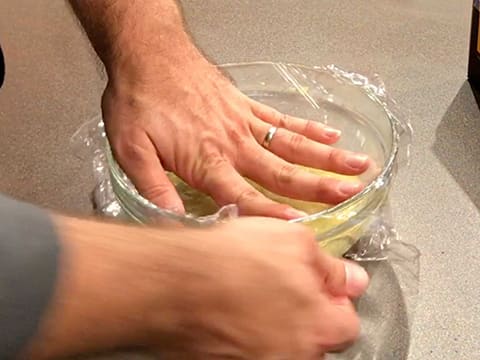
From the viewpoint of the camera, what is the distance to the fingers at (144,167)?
0.67 m

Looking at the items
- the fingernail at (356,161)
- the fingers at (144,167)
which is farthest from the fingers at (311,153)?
the fingers at (144,167)

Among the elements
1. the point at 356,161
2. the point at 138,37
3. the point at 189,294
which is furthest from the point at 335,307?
the point at 138,37

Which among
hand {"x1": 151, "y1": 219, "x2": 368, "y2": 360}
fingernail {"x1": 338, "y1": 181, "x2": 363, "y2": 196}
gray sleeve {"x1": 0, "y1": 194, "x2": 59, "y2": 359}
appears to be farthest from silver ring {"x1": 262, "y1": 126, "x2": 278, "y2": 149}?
gray sleeve {"x1": 0, "y1": 194, "x2": 59, "y2": 359}

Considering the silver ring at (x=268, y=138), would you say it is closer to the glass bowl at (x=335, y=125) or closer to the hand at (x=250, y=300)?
the glass bowl at (x=335, y=125)

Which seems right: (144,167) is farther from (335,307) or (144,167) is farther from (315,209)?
(335,307)

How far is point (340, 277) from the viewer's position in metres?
0.54

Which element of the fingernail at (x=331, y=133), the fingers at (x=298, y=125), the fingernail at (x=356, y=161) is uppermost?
the fingernail at (x=356, y=161)

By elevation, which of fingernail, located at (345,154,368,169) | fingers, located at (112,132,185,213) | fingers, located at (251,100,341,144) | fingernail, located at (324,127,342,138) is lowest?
fingers, located at (112,132,185,213)

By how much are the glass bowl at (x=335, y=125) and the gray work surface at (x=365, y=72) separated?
0.22 feet

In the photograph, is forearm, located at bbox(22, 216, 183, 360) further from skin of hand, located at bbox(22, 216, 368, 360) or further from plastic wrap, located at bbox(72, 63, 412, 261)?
plastic wrap, located at bbox(72, 63, 412, 261)

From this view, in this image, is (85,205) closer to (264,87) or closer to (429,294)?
(264,87)

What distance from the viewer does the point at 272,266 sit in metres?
0.46

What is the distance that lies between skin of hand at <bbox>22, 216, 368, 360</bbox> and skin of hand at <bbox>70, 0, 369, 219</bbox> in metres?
0.17

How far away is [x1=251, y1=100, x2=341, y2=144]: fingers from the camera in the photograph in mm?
744
